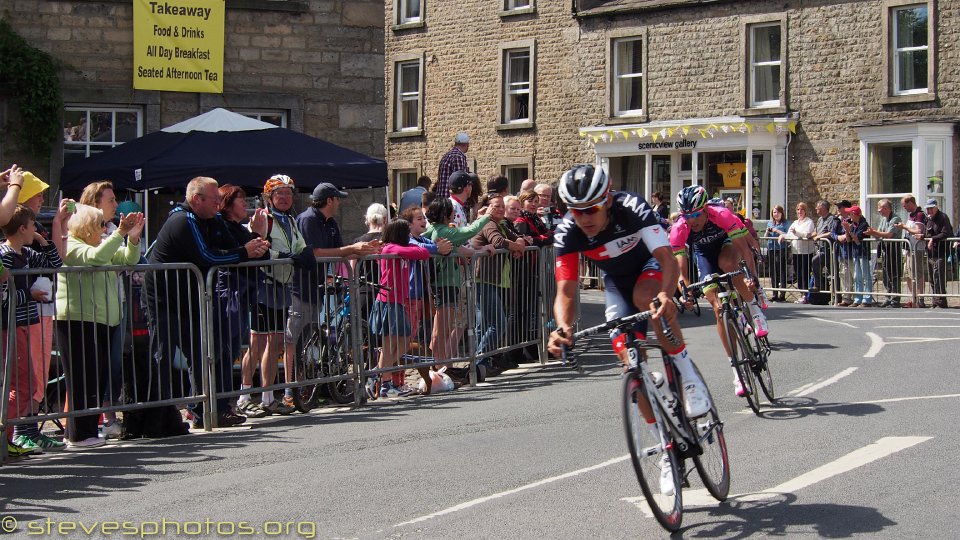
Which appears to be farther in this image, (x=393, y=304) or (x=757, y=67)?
(x=757, y=67)

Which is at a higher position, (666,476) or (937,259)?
(937,259)

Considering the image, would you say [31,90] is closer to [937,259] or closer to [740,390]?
[740,390]

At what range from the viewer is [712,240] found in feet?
39.9

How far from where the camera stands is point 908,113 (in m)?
32.2

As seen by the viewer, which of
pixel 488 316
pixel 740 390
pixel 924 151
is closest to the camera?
pixel 740 390

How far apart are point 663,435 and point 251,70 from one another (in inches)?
584

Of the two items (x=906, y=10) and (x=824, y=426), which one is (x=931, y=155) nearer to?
(x=906, y=10)

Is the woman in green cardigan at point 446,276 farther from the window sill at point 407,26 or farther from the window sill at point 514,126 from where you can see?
the window sill at point 407,26

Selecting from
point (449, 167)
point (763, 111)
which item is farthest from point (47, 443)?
point (763, 111)

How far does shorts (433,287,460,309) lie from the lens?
1328 cm

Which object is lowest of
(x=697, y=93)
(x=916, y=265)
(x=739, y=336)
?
(x=739, y=336)

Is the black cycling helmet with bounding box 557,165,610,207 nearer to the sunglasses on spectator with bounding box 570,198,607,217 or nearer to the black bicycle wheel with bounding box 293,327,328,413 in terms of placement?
the sunglasses on spectator with bounding box 570,198,607,217

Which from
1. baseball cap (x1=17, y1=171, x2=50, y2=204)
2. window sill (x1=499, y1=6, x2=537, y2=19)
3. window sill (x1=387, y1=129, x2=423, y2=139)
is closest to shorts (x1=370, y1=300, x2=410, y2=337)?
baseball cap (x1=17, y1=171, x2=50, y2=204)

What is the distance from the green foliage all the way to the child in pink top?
803 centimetres
